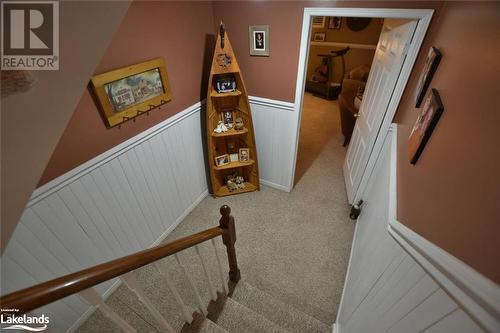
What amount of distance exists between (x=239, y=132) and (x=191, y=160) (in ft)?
2.00

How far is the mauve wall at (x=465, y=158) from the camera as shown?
21.9 inches

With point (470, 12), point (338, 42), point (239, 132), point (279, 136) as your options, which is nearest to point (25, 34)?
point (470, 12)

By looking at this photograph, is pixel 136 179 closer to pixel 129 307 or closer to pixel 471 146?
pixel 129 307

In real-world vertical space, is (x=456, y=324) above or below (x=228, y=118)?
above

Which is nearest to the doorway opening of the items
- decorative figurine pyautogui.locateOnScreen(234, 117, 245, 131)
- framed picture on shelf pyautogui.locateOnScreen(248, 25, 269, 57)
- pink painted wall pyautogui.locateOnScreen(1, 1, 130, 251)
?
decorative figurine pyautogui.locateOnScreen(234, 117, 245, 131)

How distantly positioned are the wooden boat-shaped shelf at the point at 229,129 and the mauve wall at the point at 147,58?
0.20m

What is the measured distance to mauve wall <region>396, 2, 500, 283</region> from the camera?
56cm

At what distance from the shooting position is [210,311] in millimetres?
1514

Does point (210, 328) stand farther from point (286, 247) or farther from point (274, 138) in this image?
point (274, 138)

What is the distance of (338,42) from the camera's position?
197 inches

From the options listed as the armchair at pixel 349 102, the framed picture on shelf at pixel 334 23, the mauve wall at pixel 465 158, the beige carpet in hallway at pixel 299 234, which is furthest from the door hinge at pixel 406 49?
the framed picture on shelf at pixel 334 23

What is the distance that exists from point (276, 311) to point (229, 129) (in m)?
1.73

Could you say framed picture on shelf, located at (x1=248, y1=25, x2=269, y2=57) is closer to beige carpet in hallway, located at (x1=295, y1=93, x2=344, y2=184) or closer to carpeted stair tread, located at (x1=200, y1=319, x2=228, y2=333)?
beige carpet in hallway, located at (x1=295, y1=93, x2=344, y2=184)

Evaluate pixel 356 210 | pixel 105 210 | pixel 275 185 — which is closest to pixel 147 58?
pixel 105 210
